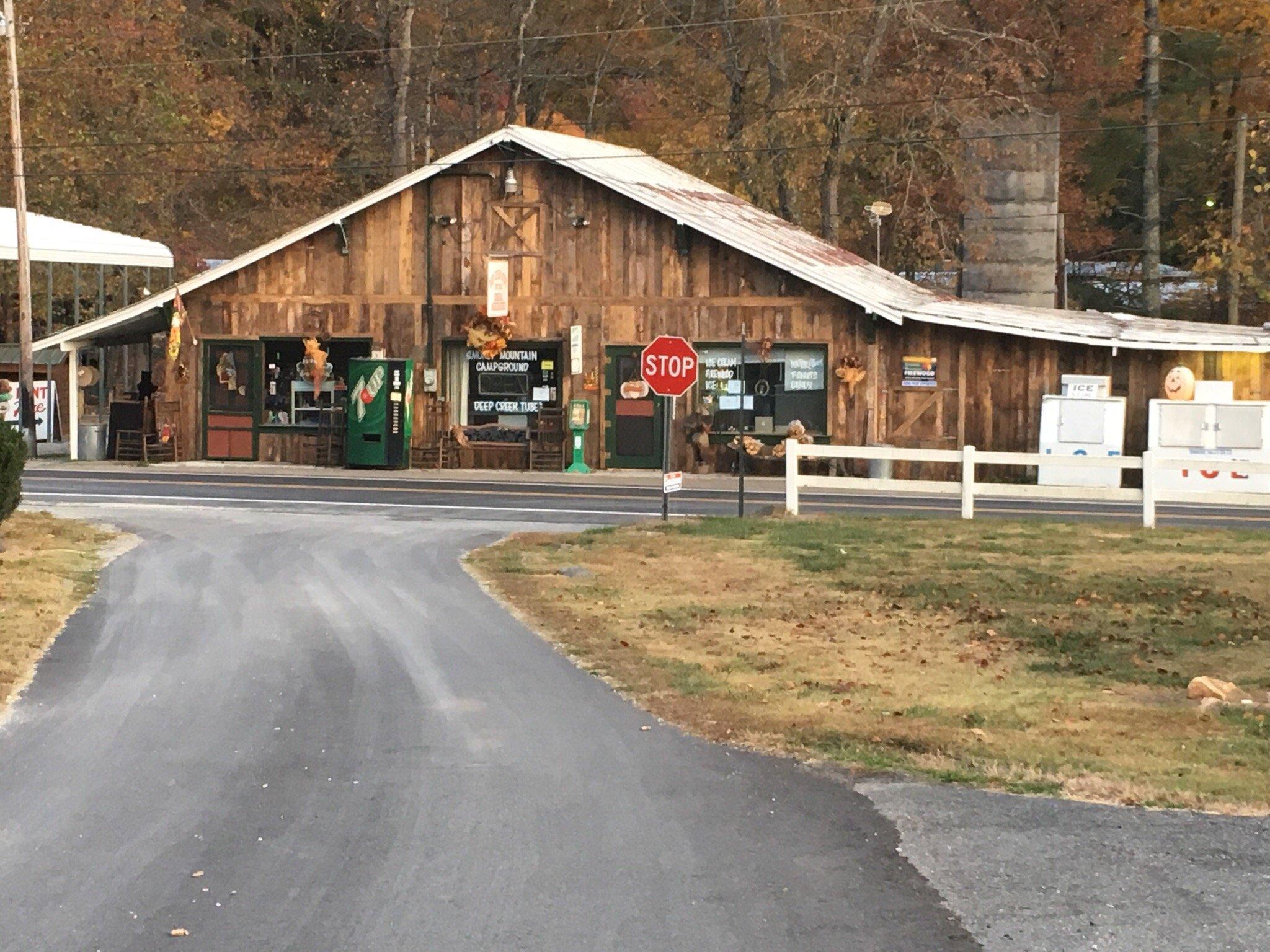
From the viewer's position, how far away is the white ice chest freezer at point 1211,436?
104 ft

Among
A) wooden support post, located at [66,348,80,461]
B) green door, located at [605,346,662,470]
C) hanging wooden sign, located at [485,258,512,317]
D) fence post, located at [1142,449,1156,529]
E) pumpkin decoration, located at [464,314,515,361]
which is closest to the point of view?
fence post, located at [1142,449,1156,529]

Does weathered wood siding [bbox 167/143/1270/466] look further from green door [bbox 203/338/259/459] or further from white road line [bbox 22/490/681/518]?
white road line [bbox 22/490/681/518]

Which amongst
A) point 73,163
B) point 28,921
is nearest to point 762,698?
point 28,921

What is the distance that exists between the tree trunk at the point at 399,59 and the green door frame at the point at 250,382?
1350 cm

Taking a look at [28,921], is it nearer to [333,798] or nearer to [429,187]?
[333,798]

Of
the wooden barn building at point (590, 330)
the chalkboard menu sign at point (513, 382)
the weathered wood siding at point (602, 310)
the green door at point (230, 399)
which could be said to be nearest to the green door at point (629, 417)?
the wooden barn building at point (590, 330)

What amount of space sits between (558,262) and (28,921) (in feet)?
98.9

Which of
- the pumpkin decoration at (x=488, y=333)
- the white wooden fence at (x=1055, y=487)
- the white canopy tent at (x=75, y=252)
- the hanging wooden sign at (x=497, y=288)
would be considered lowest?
the white wooden fence at (x=1055, y=487)

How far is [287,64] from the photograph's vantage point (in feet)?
206

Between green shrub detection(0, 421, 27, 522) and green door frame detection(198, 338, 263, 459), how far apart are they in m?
18.4

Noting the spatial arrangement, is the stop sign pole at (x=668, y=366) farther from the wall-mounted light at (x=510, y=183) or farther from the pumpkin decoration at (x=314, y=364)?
the pumpkin decoration at (x=314, y=364)

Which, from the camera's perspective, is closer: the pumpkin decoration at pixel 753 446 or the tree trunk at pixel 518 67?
the pumpkin decoration at pixel 753 446

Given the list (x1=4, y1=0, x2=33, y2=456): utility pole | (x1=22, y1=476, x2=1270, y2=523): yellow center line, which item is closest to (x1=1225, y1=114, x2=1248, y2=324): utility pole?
(x1=22, y1=476, x2=1270, y2=523): yellow center line

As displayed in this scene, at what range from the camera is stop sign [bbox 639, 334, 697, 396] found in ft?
75.9
